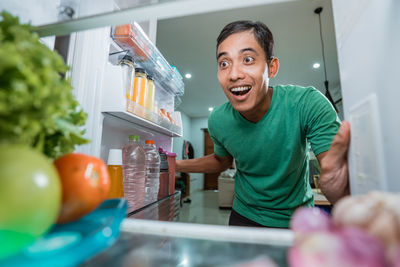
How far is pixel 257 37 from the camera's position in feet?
3.09

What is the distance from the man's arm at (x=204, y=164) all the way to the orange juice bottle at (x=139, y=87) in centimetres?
53

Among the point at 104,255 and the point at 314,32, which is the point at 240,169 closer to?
the point at 104,255

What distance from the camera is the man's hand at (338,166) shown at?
431mm

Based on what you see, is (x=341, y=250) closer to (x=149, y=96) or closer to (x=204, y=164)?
(x=149, y=96)

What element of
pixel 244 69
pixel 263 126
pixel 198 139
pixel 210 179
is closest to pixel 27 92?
pixel 244 69

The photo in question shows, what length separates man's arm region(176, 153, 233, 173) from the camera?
1.32 m

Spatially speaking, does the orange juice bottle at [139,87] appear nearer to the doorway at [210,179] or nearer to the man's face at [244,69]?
the man's face at [244,69]

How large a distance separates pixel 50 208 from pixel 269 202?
38.8 inches

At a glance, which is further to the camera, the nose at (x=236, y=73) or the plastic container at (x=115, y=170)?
the nose at (x=236, y=73)

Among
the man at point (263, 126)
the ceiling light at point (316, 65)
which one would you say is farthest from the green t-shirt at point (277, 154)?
the ceiling light at point (316, 65)

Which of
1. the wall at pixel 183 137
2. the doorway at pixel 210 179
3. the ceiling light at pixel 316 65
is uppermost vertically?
the ceiling light at pixel 316 65

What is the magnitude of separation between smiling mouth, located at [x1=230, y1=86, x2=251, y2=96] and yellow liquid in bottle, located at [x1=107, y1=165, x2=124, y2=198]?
612 mm

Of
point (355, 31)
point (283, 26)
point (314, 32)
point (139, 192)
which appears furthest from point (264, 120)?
point (314, 32)

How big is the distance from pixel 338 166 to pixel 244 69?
0.61m
